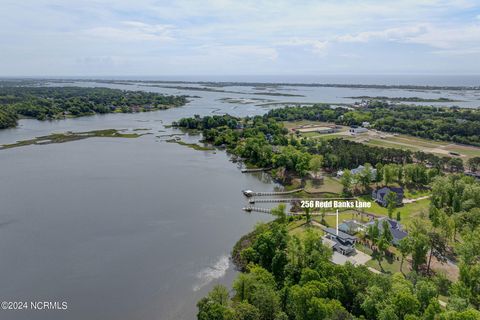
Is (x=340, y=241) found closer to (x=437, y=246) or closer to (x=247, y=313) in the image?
(x=437, y=246)

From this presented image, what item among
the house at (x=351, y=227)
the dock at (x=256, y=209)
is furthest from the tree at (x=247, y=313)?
the dock at (x=256, y=209)

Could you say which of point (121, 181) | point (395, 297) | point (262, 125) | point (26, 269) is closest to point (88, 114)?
point (262, 125)

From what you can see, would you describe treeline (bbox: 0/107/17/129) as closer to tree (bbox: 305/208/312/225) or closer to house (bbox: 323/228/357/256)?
tree (bbox: 305/208/312/225)

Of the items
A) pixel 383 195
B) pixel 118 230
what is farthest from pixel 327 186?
pixel 118 230

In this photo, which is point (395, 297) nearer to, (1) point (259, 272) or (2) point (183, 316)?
(1) point (259, 272)

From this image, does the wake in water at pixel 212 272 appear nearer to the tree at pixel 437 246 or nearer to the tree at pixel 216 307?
the tree at pixel 216 307

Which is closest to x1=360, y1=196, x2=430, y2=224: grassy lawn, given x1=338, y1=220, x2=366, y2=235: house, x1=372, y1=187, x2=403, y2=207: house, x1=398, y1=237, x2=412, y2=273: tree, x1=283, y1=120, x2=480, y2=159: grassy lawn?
x1=372, y1=187, x2=403, y2=207: house

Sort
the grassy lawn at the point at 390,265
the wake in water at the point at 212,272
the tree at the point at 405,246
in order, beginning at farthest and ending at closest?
1. the grassy lawn at the point at 390,265
2. the wake in water at the point at 212,272
3. the tree at the point at 405,246
